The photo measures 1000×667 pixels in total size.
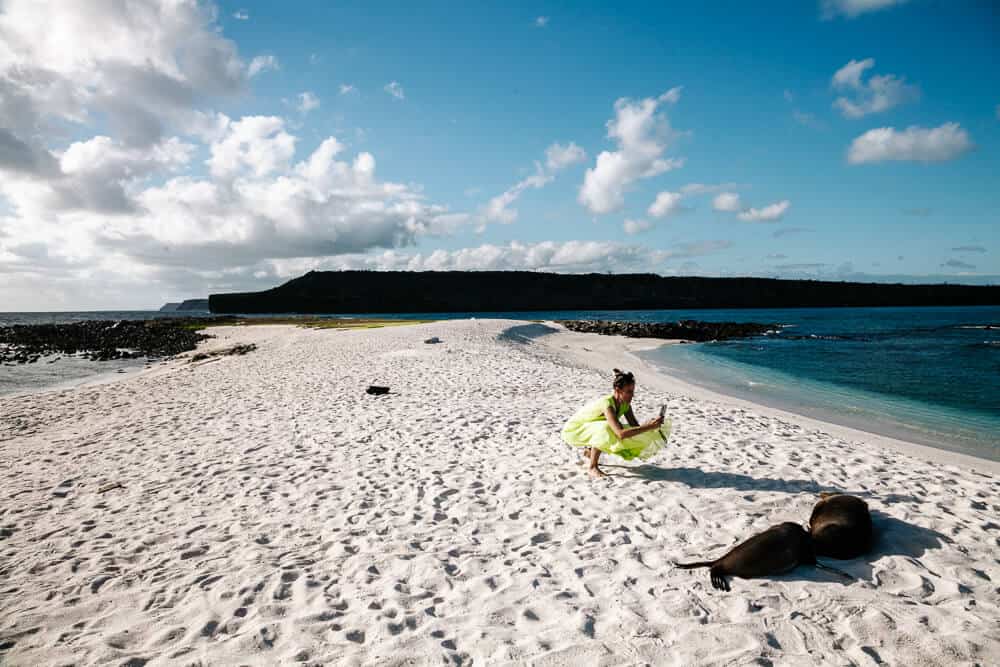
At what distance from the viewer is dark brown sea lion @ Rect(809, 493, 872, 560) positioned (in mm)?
4832

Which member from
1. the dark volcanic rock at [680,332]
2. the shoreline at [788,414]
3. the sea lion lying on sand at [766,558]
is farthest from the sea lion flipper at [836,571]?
the dark volcanic rock at [680,332]

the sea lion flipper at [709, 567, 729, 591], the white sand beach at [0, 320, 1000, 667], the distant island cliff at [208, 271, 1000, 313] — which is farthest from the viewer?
the distant island cliff at [208, 271, 1000, 313]

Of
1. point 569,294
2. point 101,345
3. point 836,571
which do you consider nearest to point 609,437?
point 836,571

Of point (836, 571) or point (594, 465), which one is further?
point (594, 465)

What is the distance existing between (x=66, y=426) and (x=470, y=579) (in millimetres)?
12365

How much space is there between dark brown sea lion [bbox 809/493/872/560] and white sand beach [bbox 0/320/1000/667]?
0.54 feet

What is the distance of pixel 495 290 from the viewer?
197 m

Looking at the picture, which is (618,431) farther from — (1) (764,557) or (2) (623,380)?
(1) (764,557)

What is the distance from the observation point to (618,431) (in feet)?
22.2

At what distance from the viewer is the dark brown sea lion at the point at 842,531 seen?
4.83 meters

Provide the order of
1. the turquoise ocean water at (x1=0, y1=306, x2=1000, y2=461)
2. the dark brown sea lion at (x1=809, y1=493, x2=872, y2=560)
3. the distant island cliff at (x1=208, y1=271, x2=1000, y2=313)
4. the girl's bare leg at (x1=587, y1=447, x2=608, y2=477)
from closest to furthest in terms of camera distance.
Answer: the dark brown sea lion at (x1=809, y1=493, x2=872, y2=560), the girl's bare leg at (x1=587, y1=447, x2=608, y2=477), the turquoise ocean water at (x1=0, y1=306, x2=1000, y2=461), the distant island cliff at (x1=208, y1=271, x2=1000, y2=313)

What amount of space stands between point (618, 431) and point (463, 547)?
2787mm

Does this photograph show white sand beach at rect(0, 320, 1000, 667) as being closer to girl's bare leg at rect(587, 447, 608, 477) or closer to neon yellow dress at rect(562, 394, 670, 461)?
girl's bare leg at rect(587, 447, 608, 477)

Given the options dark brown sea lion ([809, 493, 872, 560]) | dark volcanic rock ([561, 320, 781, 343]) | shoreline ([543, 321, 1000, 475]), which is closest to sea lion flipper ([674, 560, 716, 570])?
dark brown sea lion ([809, 493, 872, 560])
